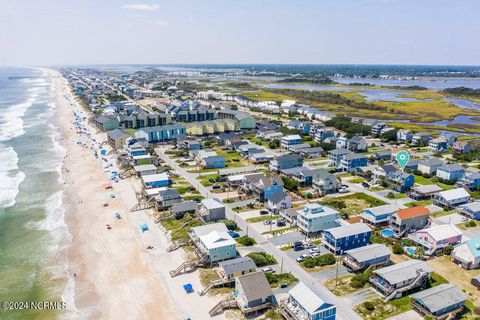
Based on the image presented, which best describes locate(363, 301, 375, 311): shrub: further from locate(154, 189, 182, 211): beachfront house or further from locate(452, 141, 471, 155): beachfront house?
locate(452, 141, 471, 155): beachfront house

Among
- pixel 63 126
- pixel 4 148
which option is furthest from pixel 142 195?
pixel 63 126

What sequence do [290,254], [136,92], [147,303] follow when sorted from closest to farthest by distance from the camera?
[147,303], [290,254], [136,92]

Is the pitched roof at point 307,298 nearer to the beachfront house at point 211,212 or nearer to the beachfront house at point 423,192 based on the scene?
the beachfront house at point 211,212

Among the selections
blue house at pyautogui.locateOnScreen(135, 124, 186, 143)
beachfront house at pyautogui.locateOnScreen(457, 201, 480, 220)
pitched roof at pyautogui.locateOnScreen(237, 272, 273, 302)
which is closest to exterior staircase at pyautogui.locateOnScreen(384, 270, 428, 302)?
pitched roof at pyautogui.locateOnScreen(237, 272, 273, 302)

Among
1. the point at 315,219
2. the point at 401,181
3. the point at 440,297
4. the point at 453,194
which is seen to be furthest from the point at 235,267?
the point at 453,194

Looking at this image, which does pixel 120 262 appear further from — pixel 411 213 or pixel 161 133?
pixel 161 133

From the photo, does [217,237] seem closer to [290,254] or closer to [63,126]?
[290,254]
